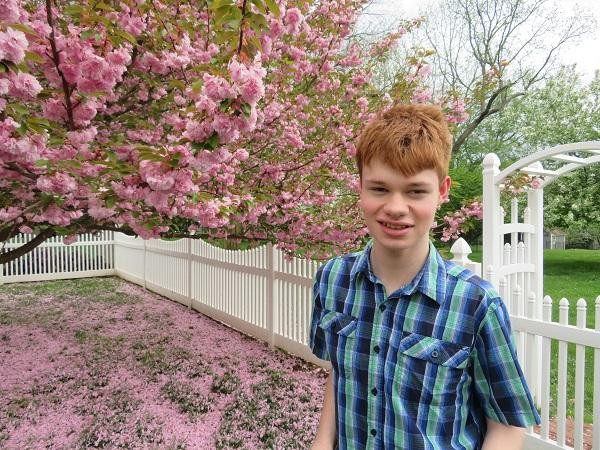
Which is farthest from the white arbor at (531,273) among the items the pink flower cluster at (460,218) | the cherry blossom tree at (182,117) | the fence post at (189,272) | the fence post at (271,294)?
the fence post at (189,272)

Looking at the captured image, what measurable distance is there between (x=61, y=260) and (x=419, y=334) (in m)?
12.5

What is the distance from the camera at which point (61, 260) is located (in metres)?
11.8

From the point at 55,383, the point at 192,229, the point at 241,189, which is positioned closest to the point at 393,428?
the point at 241,189

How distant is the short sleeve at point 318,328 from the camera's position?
1.29 m

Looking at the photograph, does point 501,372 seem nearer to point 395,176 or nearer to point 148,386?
point 395,176

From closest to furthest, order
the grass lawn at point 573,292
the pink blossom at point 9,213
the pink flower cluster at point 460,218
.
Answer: the pink blossom at point 9,213, the grass lawn at point 573,292, the pink flower cluster at point 460,218

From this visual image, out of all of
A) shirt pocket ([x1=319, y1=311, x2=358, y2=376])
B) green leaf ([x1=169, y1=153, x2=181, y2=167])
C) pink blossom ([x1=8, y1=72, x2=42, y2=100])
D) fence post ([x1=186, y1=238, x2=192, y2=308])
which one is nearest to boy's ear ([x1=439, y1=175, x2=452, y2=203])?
shirt pocket ([x1=319, y1=311, x2=358, y2=376])

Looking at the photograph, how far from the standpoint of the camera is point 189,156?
6.12 feet

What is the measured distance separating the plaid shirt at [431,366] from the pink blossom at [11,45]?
1.28m

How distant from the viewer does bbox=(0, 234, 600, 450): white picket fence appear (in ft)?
9.61

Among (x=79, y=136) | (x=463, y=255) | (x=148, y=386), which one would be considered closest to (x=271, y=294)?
(x=148, y=386)

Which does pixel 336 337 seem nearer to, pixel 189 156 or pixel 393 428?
pixel 393 428

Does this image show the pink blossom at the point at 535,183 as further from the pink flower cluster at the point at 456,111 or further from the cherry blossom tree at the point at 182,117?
the cherry blossom tree at the point at 182,117

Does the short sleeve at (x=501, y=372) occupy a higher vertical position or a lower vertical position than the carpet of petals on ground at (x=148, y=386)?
higher
